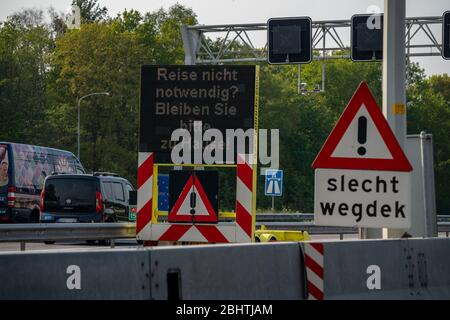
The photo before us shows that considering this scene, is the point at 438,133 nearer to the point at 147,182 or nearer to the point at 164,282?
the point at 147,182

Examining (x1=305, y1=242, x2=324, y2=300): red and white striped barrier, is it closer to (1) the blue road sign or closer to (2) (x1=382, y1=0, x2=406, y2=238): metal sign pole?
(2) (x1=382, y1=0, x2=406, y2=238): metal sign pole

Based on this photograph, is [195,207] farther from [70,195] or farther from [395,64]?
[70,195]

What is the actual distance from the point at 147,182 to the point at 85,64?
61.7m

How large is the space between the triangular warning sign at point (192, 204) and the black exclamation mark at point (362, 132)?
5.39m

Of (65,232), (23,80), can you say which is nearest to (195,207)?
(65,232)

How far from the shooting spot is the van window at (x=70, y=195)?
106 ft

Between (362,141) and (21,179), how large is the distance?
92.3 ft

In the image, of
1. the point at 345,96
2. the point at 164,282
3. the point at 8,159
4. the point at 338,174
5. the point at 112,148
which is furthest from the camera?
the point at 345,96

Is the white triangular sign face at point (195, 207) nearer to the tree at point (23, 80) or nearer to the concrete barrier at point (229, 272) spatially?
the concrete barrier at point (229, 272)

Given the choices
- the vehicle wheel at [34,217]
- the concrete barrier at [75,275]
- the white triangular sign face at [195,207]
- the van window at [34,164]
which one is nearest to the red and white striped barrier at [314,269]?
the concrete barrier at [75,275]
